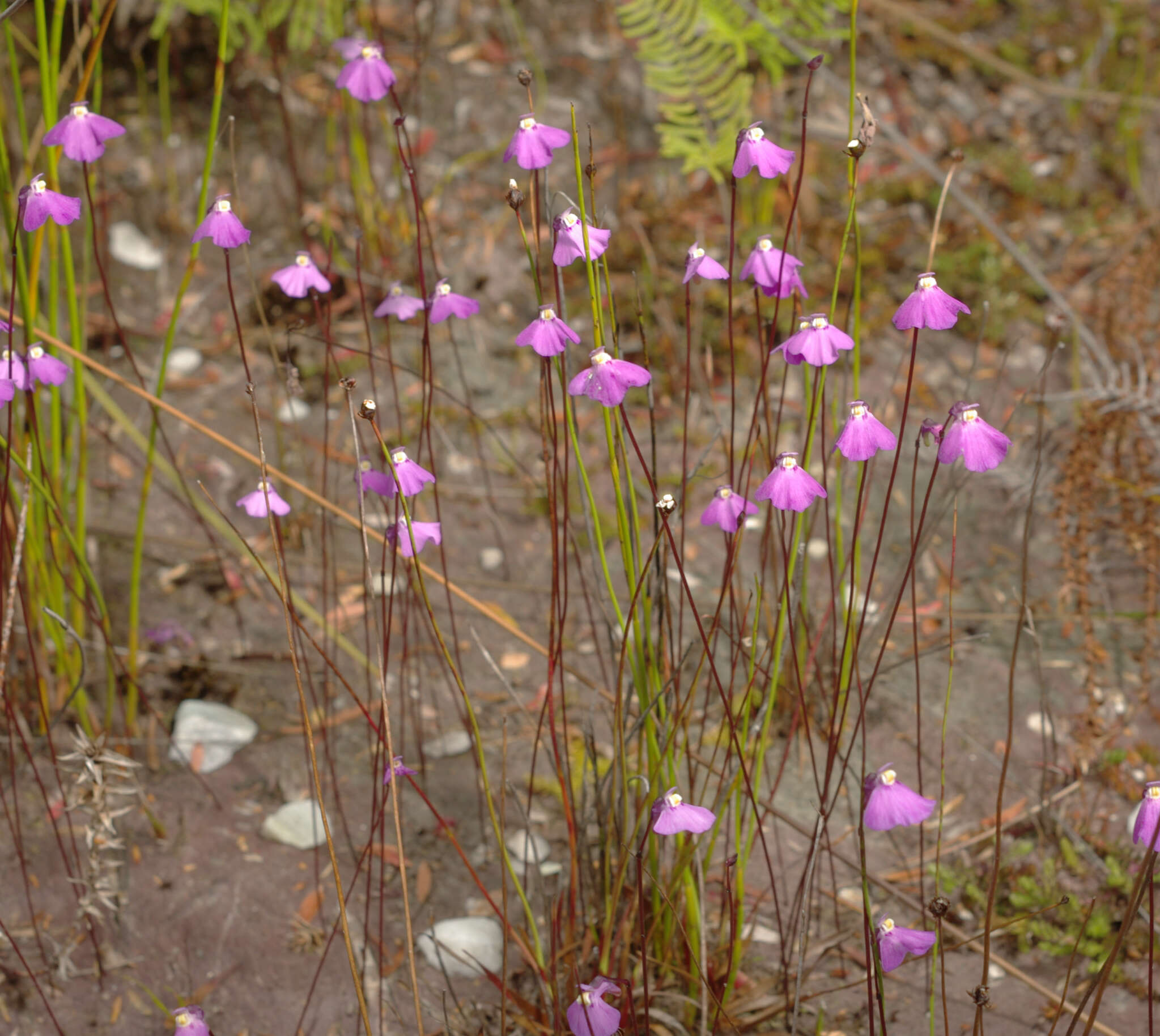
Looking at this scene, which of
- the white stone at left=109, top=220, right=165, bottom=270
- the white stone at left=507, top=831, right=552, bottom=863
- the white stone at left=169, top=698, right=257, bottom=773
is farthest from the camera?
the white stone at left=109, top=220, right=165, bottom=270

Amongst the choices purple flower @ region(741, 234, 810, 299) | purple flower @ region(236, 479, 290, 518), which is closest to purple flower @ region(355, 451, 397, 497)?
purple flower @ region(236, 479, 290, 518)

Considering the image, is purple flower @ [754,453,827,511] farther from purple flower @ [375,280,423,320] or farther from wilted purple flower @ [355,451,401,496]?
purple flower @ [375,280,423,320]

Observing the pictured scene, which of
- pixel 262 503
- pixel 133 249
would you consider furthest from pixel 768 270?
pixel 133 249

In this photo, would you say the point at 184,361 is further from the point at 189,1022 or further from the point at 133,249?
the point at 189,1022

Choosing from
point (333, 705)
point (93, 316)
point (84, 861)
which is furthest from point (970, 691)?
point (93, 316)

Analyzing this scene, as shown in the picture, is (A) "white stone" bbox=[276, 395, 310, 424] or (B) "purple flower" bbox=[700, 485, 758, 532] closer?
(B) "purple flower" bbox=[700, 485, 758, 532]

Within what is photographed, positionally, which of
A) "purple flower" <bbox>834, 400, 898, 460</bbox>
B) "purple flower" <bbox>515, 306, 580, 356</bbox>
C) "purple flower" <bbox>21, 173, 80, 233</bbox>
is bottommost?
"purple flower" <bbox>834, 400, 898, 460</bbox>
